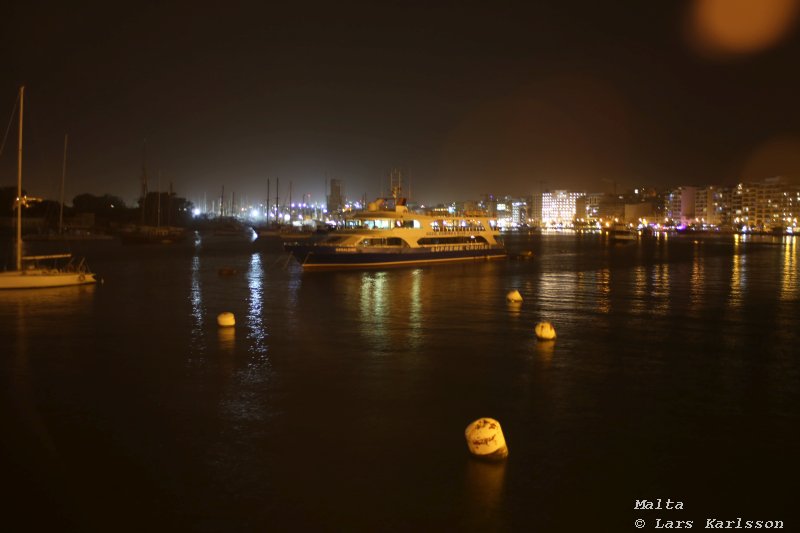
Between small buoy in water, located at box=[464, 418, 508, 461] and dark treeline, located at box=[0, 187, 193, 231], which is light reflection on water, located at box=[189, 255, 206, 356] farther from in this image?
dark treeline, located at box=[0, 187, 193, 231]

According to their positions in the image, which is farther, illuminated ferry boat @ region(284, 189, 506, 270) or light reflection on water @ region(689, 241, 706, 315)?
illuminated ferry boat @ region(284, 189, 506, 270)

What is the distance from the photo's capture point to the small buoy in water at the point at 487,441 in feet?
30.4

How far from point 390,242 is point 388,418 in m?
39.9

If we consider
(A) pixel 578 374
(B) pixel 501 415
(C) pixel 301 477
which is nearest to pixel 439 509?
(C) pixel 301 477

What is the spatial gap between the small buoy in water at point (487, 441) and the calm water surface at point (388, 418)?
0.20 m

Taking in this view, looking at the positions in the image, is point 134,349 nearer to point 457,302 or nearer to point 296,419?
point 296,419

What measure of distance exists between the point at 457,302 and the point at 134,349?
1462 centimetres

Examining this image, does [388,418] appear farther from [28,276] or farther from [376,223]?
[376,223]

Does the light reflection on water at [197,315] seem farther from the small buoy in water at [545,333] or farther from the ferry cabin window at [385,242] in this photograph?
the ferry cabin window at [385,242]

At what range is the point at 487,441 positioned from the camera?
9.28m

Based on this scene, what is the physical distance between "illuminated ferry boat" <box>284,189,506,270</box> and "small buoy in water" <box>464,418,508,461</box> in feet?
124

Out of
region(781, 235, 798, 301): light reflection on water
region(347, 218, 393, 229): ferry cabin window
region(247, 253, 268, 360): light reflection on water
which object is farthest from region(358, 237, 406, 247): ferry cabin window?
region(781, 235, 798, 301): light reflection on water

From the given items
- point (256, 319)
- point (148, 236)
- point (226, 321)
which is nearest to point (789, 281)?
point (256, 319)

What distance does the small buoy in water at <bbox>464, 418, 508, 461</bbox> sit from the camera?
9266mm
